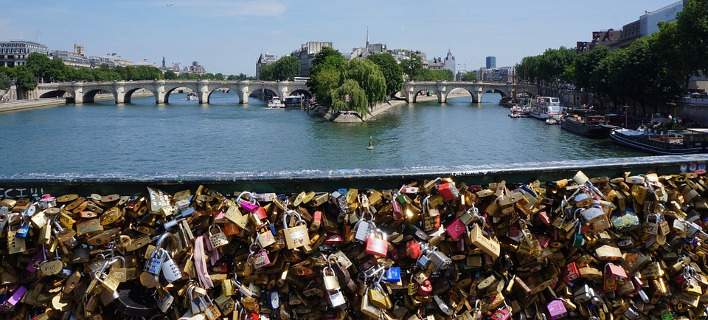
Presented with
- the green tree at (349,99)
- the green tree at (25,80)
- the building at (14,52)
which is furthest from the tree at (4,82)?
the green tree at (349,99)

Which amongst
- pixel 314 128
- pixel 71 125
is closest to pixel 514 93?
pixel 314 128

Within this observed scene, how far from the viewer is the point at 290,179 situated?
3947mm

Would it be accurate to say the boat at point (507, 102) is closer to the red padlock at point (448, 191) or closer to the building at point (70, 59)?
the red padlock at point (448, 191)

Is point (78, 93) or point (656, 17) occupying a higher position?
point (656, 17)

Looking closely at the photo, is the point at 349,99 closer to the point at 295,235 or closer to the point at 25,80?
the point at 295,235

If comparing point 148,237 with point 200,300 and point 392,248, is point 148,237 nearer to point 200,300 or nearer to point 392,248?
point 200,300

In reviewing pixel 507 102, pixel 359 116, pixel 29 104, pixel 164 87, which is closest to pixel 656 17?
pixel 507 102

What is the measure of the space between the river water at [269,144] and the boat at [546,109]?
1193 millimetres

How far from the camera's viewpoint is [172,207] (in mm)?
3770

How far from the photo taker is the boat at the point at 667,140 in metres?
26.6

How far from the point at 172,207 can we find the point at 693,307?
310 centimetres

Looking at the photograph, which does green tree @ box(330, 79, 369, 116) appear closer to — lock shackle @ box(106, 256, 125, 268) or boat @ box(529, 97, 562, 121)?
boat @ box(529, 97, 562, 121)

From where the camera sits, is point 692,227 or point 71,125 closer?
point 692,227

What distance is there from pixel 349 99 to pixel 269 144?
14751mm
